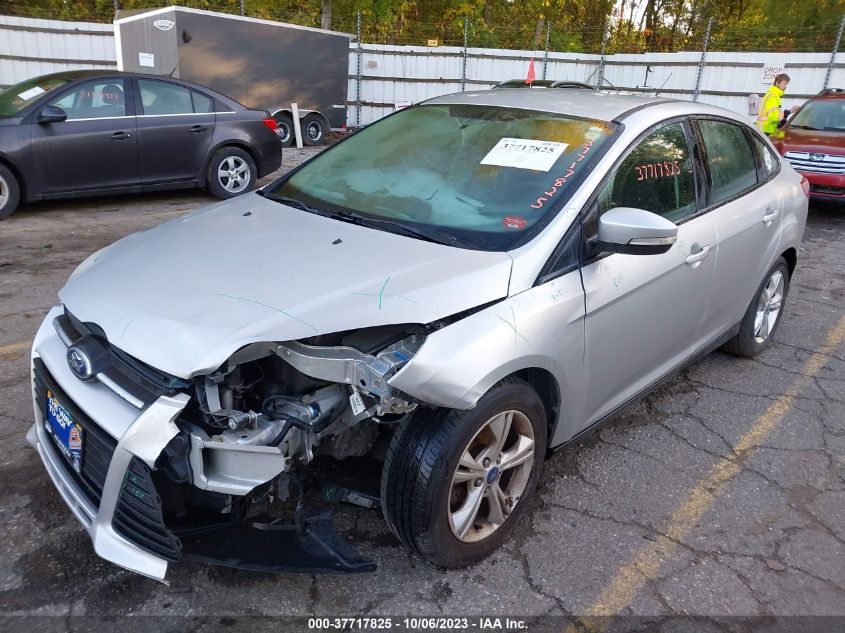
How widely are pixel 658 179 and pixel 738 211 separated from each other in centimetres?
80

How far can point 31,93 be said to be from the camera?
6.91 meters

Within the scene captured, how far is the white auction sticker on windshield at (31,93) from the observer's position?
6875mm

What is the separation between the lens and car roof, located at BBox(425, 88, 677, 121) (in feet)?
10.2

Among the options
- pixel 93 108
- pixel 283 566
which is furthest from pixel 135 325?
pixel 93 108

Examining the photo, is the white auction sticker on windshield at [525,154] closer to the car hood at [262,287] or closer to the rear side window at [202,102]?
the car hood at [262,287]

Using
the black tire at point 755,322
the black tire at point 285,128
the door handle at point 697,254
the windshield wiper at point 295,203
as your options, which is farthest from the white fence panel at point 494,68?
the door handle at point 697,254

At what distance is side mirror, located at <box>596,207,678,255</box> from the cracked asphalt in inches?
43.6

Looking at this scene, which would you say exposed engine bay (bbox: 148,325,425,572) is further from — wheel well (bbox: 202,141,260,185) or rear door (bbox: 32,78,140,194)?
wheel well (bbox: 202,141,260,185)

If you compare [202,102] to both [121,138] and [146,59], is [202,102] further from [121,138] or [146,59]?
[146,59]

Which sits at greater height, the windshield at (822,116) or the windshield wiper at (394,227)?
the windshield at (822,116)

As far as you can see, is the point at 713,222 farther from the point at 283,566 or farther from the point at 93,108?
the point at 93,108

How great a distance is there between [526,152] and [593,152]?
0.93ft

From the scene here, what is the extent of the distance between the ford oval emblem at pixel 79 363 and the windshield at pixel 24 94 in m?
5.73

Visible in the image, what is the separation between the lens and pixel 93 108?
711 cm
